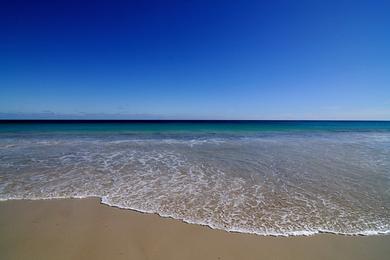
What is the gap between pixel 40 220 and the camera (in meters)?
4.08

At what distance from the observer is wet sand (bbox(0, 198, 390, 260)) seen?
3.12 meters

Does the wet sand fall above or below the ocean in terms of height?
below

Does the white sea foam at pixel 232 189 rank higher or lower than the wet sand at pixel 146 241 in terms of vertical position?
higher

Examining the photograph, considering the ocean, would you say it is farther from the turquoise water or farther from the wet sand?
the turquoise water

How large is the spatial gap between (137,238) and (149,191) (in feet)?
7.21

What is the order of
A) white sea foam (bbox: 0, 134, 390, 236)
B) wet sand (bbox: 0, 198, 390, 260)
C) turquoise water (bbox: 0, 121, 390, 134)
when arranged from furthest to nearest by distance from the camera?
turquoise water (bbox: 0, 121, 390, 134)
white sea foam (bbox: 0, 134, 390, 236)
wet sand (bbox: 0, 198, 390, 260)

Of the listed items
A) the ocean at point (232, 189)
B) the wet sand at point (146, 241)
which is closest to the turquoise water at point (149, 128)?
the ocean at point (232, 189)

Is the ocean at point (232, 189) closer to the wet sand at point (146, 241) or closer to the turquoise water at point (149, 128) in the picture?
the wet sand at point (146, 241)

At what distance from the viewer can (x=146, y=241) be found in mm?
3428

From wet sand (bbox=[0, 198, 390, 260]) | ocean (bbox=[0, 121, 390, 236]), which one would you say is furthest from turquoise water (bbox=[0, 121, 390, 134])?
wet sand (bbox=[0, 198, 390, 260])

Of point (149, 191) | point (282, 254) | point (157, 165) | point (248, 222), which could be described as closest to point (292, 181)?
point (248, 222)

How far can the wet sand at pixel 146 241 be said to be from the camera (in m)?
3.12

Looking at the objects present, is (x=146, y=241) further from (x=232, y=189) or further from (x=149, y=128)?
(x=149, y=128)

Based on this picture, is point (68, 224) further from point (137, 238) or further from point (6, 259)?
point (137, 238)
